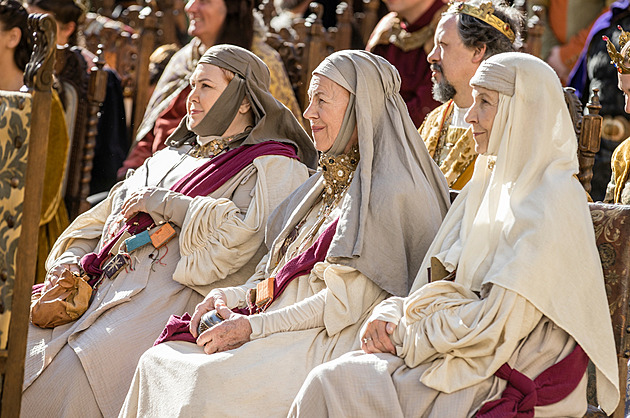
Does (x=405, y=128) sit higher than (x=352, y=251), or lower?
higher

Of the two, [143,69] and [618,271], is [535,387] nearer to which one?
[618,271]

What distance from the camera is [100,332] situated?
13.3 ft

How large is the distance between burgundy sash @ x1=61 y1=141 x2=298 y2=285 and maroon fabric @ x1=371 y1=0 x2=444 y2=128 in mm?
1464

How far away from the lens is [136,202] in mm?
4316

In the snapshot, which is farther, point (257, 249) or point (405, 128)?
point (257, 249)

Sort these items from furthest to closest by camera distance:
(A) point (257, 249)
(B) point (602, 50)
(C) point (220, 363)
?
1. (B) point (602, 50)
2. (A) point (257, 249)
3. (C) point (220, 363)

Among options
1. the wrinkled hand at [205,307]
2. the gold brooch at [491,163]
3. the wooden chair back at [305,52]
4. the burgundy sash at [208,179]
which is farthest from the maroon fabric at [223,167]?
the wooden chair back at [305,52]

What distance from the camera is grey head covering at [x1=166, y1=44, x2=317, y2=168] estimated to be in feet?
14.7

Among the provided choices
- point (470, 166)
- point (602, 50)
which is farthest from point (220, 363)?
point (602, 50)

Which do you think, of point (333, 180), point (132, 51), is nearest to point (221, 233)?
point (333, 180)

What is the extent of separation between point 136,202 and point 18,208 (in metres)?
1.28

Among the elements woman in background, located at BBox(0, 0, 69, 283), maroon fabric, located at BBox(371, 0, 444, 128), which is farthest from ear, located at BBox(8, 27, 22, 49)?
maroon fabric, located at BBox(371, 0, 444, 128)

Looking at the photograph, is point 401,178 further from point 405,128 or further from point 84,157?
point 84,157

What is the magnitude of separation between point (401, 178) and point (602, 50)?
2869mm
